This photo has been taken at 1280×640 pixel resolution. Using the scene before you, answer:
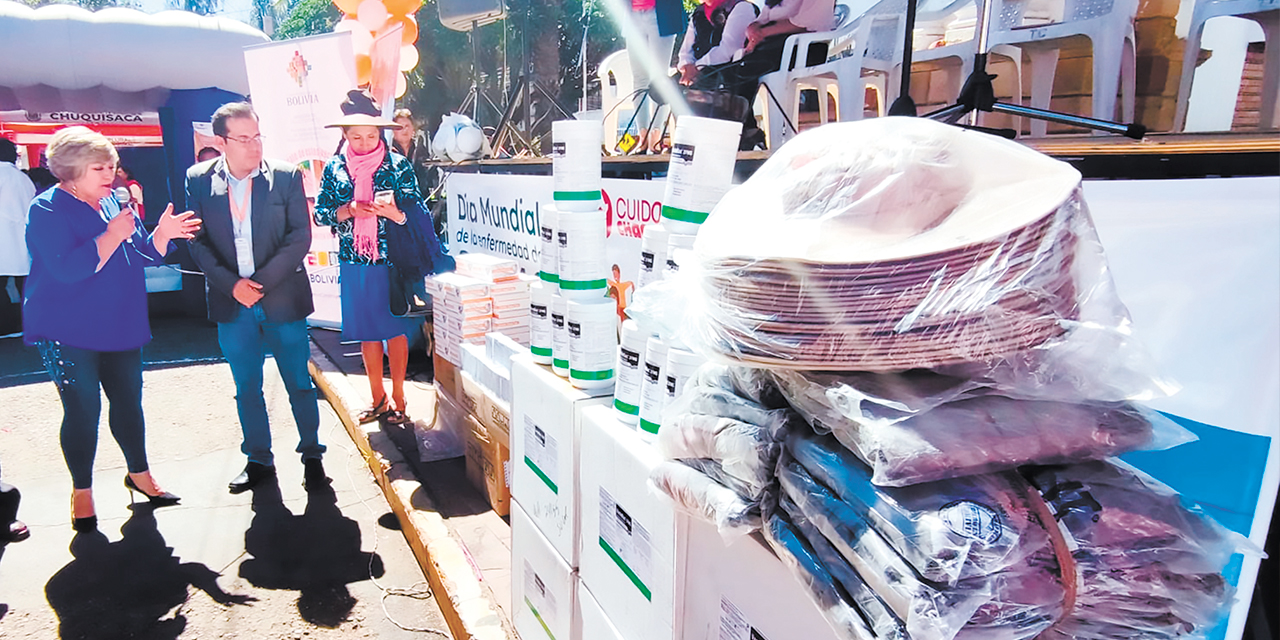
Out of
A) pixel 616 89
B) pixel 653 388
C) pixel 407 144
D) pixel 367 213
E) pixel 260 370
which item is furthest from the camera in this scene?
pixel 616 89

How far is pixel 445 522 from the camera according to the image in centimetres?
369

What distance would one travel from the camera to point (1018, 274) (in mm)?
995

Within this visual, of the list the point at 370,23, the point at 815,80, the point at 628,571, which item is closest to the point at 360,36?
the point at 370,23

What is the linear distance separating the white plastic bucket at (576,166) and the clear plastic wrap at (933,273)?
1.06m

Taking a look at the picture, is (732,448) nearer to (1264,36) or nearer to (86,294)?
(1264,36)

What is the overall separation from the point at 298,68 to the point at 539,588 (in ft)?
18.7

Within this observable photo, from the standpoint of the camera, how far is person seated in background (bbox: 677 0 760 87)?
4453 mm

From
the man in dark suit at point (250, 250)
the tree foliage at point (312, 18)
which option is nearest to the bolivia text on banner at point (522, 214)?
the man in dark suit at point (250, 250)

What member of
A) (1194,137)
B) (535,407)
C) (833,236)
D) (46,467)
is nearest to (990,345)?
(833,236)

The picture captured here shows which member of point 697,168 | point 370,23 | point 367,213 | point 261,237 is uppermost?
point 370,23

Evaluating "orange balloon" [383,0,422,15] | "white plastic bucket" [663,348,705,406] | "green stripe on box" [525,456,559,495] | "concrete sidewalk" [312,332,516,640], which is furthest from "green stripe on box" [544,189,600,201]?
"orange balloon" [383,0,422,15]

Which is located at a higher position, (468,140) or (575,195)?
(468,140)

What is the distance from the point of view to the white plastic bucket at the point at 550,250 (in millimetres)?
2213

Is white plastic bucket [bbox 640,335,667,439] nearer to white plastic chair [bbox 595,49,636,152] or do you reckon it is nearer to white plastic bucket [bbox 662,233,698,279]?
white plastic bucket [bbox 662,233,698,279]
